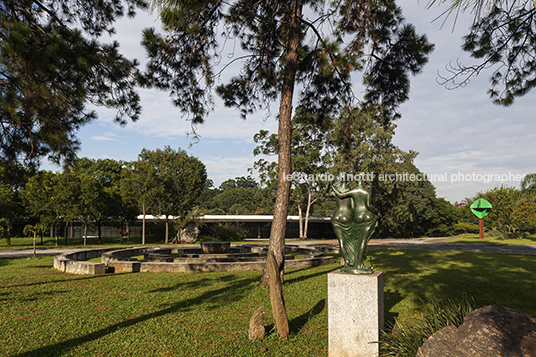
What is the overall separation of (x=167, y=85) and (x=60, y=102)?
3.98 metres

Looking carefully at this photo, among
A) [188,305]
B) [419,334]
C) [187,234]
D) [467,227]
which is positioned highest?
[419,334]

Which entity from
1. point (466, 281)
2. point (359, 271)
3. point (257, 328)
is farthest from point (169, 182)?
point (359, 271)

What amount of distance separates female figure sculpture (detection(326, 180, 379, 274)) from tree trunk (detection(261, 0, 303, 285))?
414 centimetres

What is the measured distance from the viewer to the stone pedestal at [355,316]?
4273mm

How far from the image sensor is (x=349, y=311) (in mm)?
4379

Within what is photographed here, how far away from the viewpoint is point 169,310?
6.69 meters

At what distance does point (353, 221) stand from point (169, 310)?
4.35 metres

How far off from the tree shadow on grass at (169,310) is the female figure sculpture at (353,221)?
11.9ft

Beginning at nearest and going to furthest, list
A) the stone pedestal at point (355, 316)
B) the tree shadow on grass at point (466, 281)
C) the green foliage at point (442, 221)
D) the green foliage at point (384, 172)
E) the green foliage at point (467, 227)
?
the stone pedestal at point (355, 316) < the tree shadow on grass at point (466, 281) < the green foliage at point (384, 172) < the green foliage at point (442, 221) < the green foliage at point (467, 227)

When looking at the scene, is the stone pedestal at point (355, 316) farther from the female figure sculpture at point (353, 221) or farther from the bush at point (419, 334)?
the female figure sculpture at point (353, 221)

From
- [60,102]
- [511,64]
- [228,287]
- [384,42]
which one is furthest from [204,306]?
[384,42]

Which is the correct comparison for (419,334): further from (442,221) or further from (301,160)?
(442,221)

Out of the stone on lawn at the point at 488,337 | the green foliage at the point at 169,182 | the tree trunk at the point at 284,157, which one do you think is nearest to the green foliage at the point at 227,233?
the green foliage at the point at 169,182

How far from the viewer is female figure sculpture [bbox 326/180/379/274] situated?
480cm
